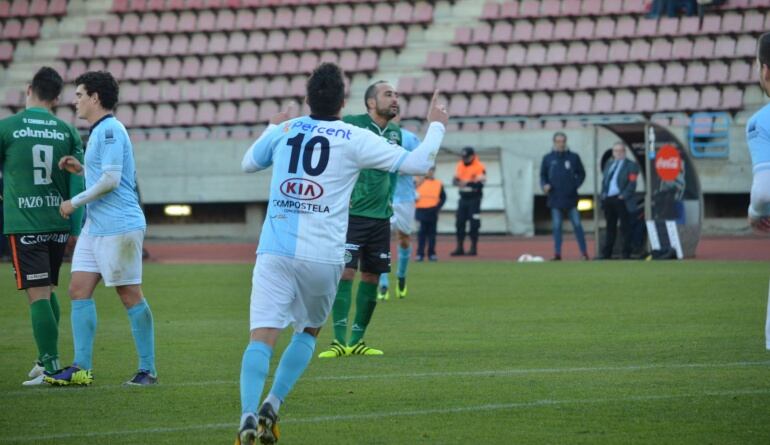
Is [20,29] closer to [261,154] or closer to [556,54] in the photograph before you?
[556,54]

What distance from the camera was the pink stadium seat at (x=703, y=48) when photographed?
97.9 feet

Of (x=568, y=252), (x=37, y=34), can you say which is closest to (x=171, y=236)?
(x=37, y=34)

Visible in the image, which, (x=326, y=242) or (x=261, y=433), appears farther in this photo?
(x=326, y=242)

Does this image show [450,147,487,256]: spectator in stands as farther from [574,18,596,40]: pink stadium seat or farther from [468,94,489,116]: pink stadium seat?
[574,18,596,40]: pink stadium seat

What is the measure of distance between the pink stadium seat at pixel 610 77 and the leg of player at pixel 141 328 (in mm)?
22763

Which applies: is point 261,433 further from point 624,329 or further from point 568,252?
point 568,252

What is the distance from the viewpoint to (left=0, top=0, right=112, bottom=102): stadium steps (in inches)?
1454

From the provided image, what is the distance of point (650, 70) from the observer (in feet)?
99.9

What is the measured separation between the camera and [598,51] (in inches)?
1225

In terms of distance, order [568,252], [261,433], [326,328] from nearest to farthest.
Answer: [261,433], [326,328], [568,252]

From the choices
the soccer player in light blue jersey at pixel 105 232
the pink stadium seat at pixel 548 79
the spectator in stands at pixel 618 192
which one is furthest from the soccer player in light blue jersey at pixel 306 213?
the pink stadium seat at pixel 548 79

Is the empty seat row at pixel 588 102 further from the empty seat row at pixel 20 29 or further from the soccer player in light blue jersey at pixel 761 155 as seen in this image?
the soccer player in light blue jersey at pixel 761 155

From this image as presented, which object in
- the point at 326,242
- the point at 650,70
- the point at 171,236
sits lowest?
the point at 171,236

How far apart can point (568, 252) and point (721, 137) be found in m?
4.21
